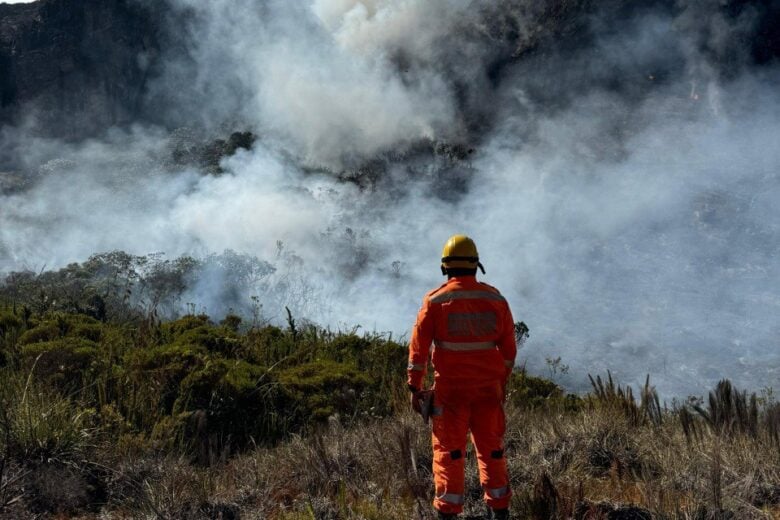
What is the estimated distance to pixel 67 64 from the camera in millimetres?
46594

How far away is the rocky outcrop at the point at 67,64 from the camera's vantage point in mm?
46406

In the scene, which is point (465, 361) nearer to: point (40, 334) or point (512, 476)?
point (512, 476)

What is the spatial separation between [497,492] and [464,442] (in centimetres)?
34

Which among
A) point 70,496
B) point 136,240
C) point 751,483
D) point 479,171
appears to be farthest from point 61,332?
point 479,171

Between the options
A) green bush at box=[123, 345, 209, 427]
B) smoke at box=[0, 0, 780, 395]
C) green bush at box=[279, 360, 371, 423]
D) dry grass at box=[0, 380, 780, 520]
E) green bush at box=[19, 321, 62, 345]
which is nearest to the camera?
dry grass at box=[0, 380, 780, 520]

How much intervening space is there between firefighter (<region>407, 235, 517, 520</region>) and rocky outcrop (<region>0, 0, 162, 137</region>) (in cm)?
4965

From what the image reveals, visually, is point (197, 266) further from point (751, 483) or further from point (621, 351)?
point (751, 483)

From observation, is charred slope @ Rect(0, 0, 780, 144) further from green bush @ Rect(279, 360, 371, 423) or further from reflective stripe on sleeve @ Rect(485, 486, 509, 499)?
reflective stripe on sleeve @ Rect(485, 486, 509, 499)

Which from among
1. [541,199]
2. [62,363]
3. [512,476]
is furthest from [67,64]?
[512,476]

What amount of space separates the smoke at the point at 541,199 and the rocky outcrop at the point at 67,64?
11587 mm

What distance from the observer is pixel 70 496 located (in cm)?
365

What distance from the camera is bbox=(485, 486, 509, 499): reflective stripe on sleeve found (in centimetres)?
352

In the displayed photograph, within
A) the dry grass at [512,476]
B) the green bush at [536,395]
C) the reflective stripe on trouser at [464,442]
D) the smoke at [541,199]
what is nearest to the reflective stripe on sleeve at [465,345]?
the reflective stripe on trouser at [464,442]

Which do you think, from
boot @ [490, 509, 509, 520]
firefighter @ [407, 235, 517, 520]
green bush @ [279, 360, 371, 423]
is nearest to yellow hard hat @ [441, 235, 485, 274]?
firefighter @ [407, 235, 517, 520]
